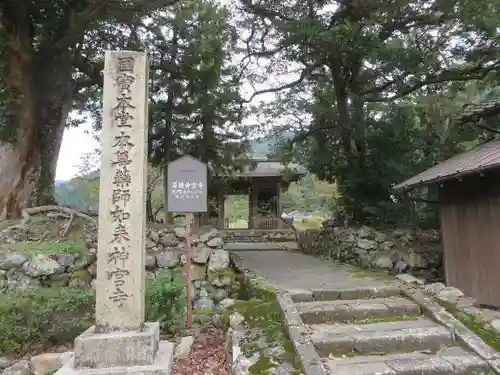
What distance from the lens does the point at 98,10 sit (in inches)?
337

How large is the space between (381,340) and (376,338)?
58mm

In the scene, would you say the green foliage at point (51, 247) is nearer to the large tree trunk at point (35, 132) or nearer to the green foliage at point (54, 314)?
the large tree trunk at point (35, 132)

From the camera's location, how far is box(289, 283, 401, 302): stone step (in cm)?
591

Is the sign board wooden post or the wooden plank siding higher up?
the sign board wooden post

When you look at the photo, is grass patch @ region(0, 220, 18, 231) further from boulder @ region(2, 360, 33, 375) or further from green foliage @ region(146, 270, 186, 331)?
green foliage @ region(146, 270, 186, 331)

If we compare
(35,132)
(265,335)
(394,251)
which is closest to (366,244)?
(394,251)

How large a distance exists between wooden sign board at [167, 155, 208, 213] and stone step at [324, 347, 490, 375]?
9.86 ft

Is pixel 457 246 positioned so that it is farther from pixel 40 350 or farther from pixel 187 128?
pixel 187 128

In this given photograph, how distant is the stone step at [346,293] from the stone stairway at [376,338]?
0.6 inches

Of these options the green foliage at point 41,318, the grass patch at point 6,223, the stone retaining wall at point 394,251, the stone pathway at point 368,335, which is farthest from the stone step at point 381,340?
the grass patch at point 6,223

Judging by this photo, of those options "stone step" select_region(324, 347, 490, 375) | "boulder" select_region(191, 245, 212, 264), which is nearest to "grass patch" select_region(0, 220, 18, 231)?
"boulder" select_region(191, 245, 212, 264)

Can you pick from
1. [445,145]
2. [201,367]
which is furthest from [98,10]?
[445,145]

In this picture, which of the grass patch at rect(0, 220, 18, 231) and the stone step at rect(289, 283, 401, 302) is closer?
the stone step at rect(289, 283, 401, 302)

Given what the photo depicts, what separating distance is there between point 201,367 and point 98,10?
7777 millimetres
